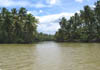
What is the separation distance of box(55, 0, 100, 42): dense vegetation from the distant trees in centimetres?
1551

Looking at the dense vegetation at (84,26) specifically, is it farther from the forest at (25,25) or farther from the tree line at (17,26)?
the tree line at (17,26)

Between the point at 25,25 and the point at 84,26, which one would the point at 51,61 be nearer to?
the point at 25,25

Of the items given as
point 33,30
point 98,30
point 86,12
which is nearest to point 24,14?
point 33,30

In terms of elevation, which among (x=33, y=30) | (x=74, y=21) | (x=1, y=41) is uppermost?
(x=74, y=21)

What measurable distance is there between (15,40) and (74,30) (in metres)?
22.0

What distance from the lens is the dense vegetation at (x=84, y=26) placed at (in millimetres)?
41344

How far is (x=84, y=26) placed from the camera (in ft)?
150

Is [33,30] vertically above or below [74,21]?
below

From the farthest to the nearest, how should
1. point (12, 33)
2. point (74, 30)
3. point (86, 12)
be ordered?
point (74, 30), point (86, 12), point (12, 33)

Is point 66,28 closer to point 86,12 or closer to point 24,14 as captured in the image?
point 86,12

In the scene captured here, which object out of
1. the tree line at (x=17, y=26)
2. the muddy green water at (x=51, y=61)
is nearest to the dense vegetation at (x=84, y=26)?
the tree line at (x=17, y=26)

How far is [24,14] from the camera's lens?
1638 inches

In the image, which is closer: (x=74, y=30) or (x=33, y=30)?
(x=33, y=30)

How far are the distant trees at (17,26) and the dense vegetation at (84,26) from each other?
15507 mm
